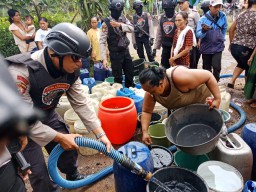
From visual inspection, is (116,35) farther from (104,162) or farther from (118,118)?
(104,162)

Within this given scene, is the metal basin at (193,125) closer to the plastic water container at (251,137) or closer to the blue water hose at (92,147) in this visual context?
the plastic water container at (251,137)

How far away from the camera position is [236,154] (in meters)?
2.65

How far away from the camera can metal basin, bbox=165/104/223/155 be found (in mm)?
2723

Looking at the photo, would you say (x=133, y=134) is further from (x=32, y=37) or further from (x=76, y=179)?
(x=32, y=37)

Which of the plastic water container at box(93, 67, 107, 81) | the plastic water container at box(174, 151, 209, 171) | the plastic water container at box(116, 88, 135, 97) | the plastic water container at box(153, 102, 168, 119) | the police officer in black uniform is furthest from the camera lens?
the plastic water container at box(93, 67, 107, 81)

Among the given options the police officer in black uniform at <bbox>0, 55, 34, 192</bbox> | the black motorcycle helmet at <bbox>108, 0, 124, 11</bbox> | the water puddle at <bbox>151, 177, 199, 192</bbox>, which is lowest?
the water puddle at <bbox>151, 177, 199, 192</bbox>

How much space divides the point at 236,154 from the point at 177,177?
0.72 metres

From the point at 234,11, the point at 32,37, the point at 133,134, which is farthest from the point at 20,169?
the point at 234,11

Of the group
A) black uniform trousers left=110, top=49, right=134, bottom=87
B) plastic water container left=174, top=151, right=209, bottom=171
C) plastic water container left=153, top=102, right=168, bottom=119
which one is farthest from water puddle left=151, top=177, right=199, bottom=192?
black uniform trousers left=110, top=49, right=134, bottom=87

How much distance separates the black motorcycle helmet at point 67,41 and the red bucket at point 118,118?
1.61 metres

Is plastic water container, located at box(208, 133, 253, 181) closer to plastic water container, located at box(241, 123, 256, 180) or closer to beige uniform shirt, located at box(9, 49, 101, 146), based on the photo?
plastic water container, located at box(241, 123, 256, 180)

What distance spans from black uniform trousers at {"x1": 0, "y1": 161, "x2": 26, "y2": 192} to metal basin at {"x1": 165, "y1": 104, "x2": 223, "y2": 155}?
1.51 meters

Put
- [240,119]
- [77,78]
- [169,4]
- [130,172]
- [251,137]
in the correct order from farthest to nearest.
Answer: [169,4] < [240,119] < [251,137] < [77,78] < [130,172]

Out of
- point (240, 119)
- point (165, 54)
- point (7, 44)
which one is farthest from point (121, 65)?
point (7, 44)
